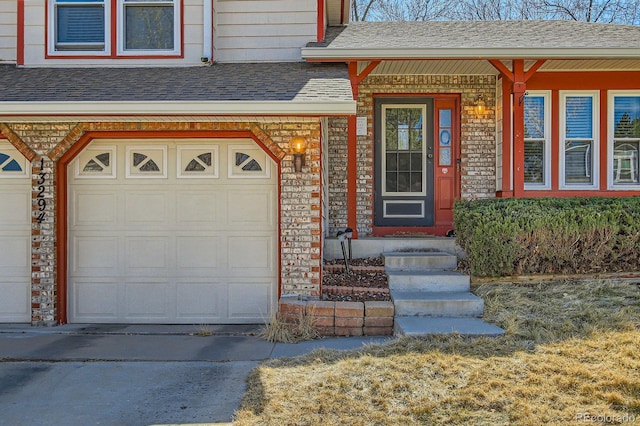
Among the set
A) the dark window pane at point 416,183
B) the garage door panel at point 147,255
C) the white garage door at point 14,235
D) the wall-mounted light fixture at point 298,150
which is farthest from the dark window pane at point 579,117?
the white garage door at point 14,235

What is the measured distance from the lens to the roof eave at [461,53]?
23.1ft

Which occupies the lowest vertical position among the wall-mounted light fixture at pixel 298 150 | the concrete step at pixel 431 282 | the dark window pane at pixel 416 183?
the concrete step at pixel 431 282

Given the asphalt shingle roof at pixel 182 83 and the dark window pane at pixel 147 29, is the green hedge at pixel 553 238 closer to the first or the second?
the asphalt shingle roof at pixel 182 83

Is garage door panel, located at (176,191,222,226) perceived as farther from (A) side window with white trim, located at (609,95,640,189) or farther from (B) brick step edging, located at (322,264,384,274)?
(A) side window with white trim, located at (609,95,640,189)

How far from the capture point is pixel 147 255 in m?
6.81

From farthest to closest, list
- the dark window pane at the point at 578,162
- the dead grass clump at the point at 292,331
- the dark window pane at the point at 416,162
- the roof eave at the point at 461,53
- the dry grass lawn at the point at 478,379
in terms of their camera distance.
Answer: the dark window pane at the point at 416,162
the dark window pane at the point at 578,162
the roof eave at the point at 461,53
the dead grass clump at the point at 292,331
the dry grass lawn at the point at 478,379

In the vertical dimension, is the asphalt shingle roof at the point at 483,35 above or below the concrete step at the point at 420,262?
above

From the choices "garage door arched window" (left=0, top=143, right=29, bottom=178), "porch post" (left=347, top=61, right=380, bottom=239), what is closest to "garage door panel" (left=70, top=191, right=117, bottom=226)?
"garage door arched window" (left=0, top=143, right=29, bottom=178)

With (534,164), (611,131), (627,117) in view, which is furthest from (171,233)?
(627,117)

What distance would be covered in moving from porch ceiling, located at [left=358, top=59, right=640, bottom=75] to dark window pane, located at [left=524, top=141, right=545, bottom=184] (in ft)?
3.91

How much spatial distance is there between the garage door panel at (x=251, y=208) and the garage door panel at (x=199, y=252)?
350 mm

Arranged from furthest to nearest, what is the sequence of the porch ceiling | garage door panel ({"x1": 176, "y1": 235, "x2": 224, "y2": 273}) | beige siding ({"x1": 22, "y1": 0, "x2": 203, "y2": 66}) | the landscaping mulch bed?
the porch ceiling → beige siding ({"x1": 22, "y1": 0, "x2": 203, "y2": 66}) → garage door panel ({"x1": 176, "y1": 235, "x2": 224, "y2": 273}) → the landscaping mulch bed

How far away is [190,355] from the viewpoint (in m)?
5.33

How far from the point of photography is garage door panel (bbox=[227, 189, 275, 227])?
6.76 metres
